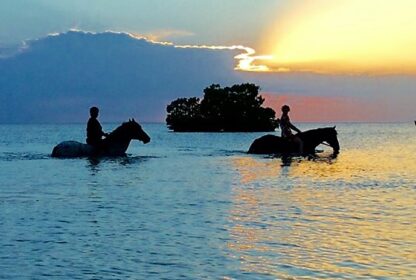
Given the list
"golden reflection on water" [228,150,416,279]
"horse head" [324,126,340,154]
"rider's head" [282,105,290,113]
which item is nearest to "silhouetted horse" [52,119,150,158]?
"rider's head" [282,105,290,113]

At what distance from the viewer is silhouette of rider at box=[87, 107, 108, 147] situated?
28.2m

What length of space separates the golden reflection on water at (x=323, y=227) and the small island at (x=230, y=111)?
10520 centimetres

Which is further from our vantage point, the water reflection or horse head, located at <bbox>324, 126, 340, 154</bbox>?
horse head, located at <bbox>324, 126, 340, 154</bbox>

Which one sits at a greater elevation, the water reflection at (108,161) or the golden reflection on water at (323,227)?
the water reflection at (108,161)

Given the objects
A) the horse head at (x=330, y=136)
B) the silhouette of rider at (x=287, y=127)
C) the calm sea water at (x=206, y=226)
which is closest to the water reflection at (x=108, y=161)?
the calm sea water at (x=206, y=226)

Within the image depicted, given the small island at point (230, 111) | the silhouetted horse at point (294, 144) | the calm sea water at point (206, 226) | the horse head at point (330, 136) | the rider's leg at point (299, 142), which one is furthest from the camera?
the small island at point (230, 111)

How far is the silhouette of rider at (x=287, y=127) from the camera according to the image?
29906mm

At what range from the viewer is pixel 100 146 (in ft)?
95.7

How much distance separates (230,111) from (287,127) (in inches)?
3881

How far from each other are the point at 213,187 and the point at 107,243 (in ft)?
29.7

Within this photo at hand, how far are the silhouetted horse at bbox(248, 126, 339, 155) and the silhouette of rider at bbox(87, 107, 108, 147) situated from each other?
27.3 ft

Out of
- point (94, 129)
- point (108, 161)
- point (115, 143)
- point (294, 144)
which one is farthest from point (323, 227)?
point (294, 144)

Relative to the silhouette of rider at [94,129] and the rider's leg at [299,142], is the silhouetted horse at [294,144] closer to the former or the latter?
the rider's leg at [299,142]

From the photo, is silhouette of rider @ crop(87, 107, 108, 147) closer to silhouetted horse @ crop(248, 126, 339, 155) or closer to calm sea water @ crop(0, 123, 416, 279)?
calm sea water @ crop(0, 123, 416, 279)
